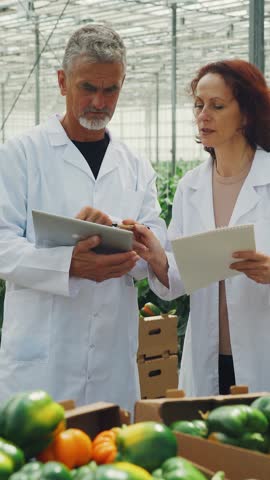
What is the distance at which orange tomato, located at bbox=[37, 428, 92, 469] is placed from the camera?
1.47 meters

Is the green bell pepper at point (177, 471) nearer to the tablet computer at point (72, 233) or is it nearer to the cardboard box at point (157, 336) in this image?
the tablet computer at point (72, 233)

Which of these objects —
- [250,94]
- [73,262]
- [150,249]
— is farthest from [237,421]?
[250,94]

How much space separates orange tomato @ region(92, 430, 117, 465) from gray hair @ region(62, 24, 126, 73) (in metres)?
1.44

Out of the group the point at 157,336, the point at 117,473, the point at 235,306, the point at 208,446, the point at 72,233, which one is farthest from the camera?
the point at 157,336

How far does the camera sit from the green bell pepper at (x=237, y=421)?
157cm

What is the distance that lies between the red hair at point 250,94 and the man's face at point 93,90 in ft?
1.35

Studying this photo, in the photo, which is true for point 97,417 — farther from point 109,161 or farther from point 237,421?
point 109,161

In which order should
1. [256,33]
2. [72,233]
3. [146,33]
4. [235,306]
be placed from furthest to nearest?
[146,33], [256,33], [235,306], [72,233]

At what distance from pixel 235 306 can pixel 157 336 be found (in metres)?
0.98

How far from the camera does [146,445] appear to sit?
1437mm

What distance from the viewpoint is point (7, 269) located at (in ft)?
8.30

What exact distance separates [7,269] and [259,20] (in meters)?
2.54

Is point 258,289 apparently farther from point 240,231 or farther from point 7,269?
point 7,269

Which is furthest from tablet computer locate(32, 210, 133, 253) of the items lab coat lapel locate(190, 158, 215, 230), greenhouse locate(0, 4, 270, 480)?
lab coat lapel locate(190, 158, 215, 230)
